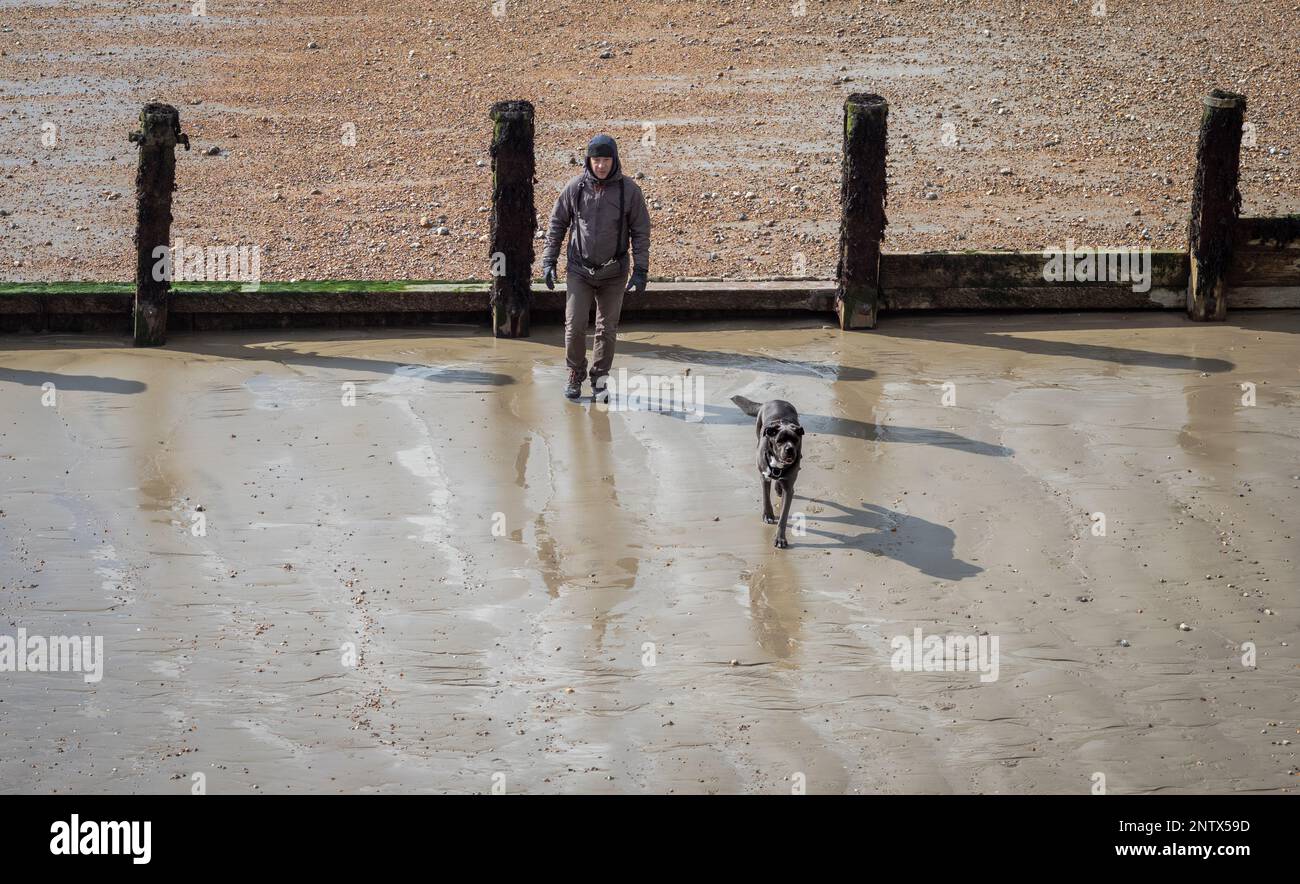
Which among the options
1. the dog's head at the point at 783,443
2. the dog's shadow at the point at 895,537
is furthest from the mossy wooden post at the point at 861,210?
the dog's head at the point at 783,443

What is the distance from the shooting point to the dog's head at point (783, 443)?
797 centimetres

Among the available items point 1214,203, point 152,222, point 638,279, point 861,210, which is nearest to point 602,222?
point 638,279

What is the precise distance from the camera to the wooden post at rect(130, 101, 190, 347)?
11555 millimetres

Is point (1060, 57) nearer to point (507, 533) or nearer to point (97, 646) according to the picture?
point (507, 533)

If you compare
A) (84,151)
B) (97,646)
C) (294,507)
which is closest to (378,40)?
(84,151)

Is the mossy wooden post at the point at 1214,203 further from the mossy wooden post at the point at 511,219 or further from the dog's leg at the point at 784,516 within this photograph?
the dog's leg at the point at 784,516

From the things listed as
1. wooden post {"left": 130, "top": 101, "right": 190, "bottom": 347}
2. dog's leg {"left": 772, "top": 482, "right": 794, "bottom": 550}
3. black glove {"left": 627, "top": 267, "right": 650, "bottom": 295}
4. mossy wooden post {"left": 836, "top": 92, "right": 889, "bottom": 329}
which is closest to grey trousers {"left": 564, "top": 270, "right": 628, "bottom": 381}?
black glove {"left": 627, "top": 267, "right": 650, "bottom": 295}

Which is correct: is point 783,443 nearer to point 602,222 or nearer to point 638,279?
point 638,279

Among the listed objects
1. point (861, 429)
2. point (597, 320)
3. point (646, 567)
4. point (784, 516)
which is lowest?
point (646, 567)

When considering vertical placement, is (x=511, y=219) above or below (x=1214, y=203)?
below

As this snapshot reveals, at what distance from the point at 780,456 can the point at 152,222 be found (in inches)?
230

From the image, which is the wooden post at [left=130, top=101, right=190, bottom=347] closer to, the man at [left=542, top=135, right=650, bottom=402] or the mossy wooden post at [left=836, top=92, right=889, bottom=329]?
the man at [left=542, top=135, right=650, bottom=402]

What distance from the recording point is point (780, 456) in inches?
315

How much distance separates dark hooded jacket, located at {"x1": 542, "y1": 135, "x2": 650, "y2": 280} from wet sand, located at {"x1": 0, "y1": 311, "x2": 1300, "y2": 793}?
0.96 m
